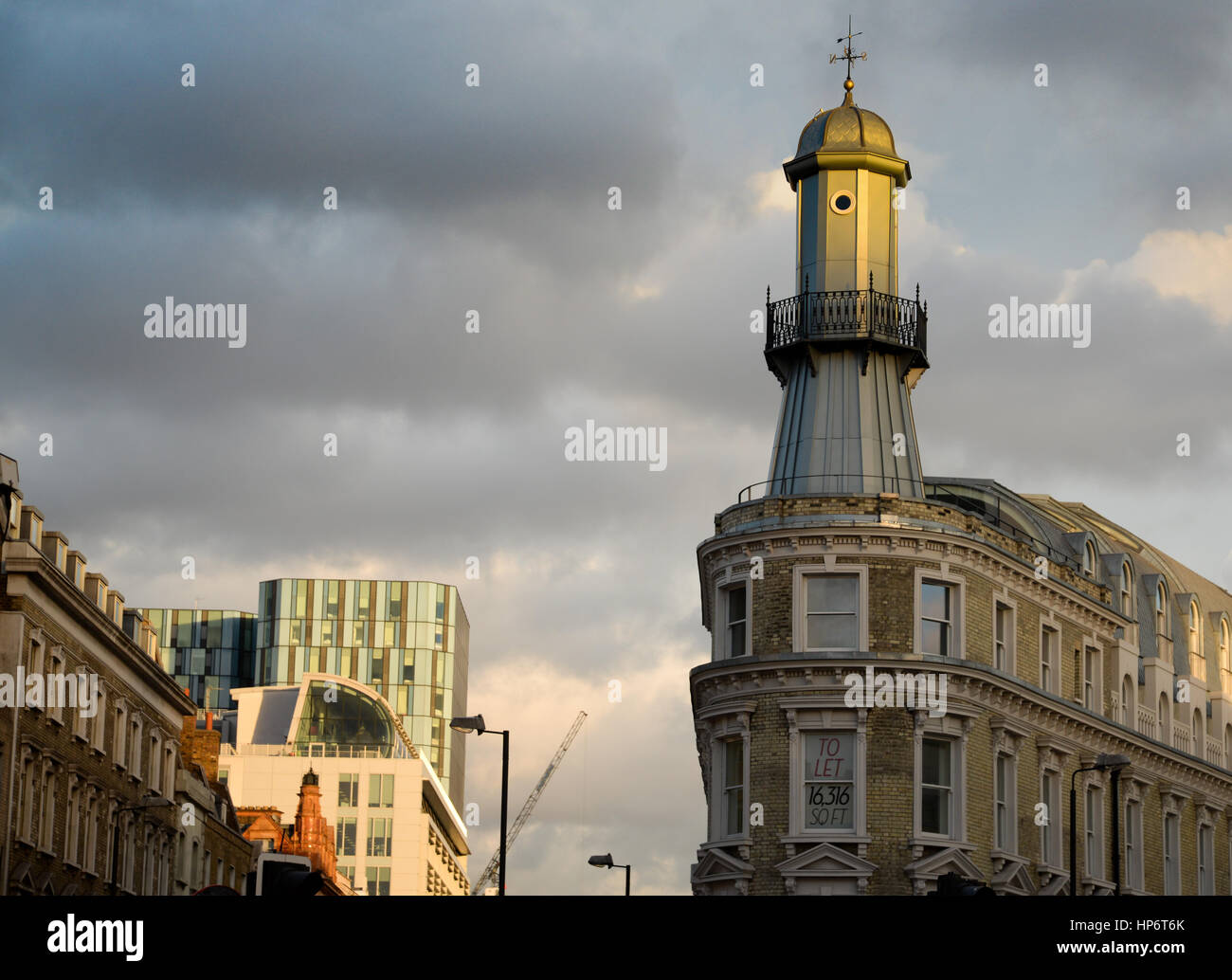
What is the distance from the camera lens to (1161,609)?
66.4 m

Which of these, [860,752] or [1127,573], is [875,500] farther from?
[1127,573]

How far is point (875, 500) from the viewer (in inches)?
2041

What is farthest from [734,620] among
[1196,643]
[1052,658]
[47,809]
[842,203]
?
[1196,643]

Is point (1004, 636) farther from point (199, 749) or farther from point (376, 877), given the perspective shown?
point (376, 877)

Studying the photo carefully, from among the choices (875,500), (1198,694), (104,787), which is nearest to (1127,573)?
(1198,694)

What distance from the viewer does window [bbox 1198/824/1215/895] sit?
65.8 meters

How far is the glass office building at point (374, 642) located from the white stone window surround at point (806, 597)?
468 ft

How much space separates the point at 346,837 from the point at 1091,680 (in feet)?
349

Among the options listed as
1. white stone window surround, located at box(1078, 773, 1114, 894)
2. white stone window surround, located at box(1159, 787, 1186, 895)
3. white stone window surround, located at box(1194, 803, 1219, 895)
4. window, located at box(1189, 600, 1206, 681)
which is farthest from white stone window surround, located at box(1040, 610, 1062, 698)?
window, located at box(1189, 600, 1206, 681)

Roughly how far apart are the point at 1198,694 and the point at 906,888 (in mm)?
23995

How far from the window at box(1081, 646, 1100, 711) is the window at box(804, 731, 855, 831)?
11939mm
